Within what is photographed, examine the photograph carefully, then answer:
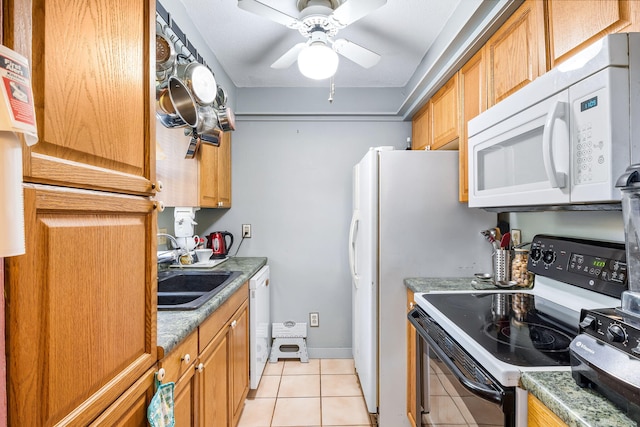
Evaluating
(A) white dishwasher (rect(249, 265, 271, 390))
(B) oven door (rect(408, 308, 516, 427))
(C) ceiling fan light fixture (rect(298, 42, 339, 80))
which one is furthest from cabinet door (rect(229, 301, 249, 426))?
(C) ceiling fan light fixture (rect(298, 42, 339, 80))

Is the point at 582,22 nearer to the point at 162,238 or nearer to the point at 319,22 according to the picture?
the point at 319,22

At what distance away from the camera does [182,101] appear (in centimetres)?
159

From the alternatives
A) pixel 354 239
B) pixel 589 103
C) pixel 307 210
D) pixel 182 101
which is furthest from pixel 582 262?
pixel 307 210

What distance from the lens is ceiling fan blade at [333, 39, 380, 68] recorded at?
1.70 metres

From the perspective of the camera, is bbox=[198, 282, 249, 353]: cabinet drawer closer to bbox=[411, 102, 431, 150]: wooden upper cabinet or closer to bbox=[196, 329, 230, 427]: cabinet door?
bbox=[196, 329, 230, 427]: cabinet door

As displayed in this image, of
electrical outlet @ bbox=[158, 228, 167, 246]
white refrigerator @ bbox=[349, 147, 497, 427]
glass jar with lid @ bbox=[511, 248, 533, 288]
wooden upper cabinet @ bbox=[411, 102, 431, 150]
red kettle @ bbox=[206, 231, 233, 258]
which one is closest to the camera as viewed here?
glass jar with lid @ bbox=[511, 248, 533, 288]

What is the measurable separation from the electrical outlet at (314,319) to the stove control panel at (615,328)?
7.55ft

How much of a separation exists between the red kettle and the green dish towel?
1875 mm

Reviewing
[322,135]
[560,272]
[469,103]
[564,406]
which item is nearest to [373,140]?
[322,135]

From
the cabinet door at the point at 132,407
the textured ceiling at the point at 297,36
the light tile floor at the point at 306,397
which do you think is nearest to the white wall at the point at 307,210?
the light tile floor at the point at 306,397

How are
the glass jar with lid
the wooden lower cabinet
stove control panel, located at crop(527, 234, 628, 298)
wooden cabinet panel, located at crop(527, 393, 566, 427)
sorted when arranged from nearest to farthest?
wooden cabinet panel, located at crop(527, 393, 566, 427), stove control panel, located at crop(527, 234, 628, 298), the glass jar with lid, the wooden lower cabinet

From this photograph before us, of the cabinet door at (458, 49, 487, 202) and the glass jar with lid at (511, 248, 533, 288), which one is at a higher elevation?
the cabinet door at (458, 49, 487, 202)

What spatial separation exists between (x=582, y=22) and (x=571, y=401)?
1.11m

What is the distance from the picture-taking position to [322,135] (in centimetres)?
291
